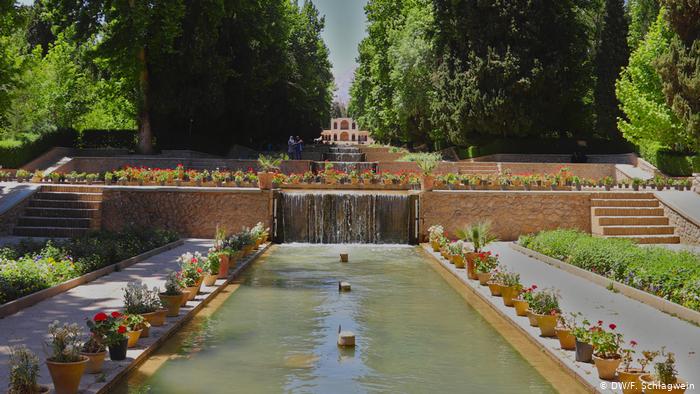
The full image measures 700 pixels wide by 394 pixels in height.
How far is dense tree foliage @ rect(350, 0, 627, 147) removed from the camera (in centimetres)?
3928

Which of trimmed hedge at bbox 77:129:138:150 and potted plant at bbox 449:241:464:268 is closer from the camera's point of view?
potted plant at bbox 449:241:464:268

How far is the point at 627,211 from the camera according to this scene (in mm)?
23906

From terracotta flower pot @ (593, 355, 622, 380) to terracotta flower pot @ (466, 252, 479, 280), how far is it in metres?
7.40

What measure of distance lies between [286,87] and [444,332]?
4346cm

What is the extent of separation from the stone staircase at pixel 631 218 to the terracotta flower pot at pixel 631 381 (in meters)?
16.1

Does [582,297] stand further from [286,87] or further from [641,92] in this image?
[286,87]

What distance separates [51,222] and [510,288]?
1708 cm

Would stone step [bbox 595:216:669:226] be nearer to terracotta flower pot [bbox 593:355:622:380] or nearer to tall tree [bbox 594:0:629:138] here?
terracotta flower pot [bbox 593:355:622:380]

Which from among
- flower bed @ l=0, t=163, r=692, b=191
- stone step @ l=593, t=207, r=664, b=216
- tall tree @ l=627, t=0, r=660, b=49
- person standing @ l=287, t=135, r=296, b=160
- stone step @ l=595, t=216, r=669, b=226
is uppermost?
tall tree @ l=627, t=0, r=660, b=49

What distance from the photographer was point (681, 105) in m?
27.5

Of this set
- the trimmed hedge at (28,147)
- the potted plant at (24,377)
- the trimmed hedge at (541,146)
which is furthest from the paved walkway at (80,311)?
A: the trimmed hedge at (541,146)

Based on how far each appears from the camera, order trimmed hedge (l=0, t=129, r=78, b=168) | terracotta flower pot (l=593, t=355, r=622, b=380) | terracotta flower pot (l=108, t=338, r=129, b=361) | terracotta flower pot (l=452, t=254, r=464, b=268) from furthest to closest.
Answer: trimmed hedge (l=0, t=129, r=78, b=168) < terracotta flower pot (l=452, t=254, r=464, b=268) < terracotta flower pot (l=108, t=338, r=129, b=361) < terracotta flower pot (l=593, t=355, r=622, b=380)

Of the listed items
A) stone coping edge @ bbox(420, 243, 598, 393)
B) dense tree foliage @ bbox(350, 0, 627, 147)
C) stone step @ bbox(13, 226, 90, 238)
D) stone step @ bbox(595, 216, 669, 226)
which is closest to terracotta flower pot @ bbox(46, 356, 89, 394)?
stone coping edge @ bbox(420, 243, 598, 393)

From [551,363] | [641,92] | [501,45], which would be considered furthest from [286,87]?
[551,363]
